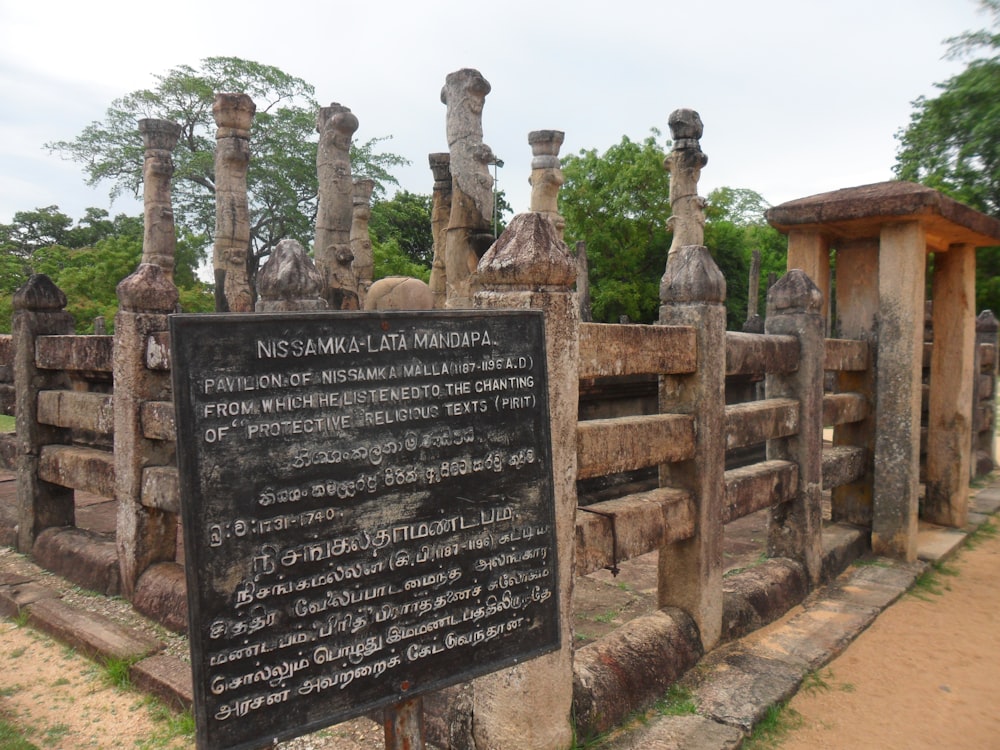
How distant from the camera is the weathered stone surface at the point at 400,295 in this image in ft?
26.0

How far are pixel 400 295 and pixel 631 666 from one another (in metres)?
5.55

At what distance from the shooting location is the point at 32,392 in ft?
15.5

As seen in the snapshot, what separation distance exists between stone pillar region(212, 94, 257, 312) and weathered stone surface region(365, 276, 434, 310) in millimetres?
3624

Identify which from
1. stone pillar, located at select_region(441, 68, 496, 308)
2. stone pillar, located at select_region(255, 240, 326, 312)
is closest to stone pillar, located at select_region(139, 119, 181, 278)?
stone pillar, located at select_region(441, 68, 496, 308)

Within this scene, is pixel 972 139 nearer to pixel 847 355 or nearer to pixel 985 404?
pixel 985 404

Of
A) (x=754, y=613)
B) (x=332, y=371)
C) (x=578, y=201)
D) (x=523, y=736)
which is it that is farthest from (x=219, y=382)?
(x=578, y=201)

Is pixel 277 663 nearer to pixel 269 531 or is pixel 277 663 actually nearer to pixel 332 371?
pixel 269 531

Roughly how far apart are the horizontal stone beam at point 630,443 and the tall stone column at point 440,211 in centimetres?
774

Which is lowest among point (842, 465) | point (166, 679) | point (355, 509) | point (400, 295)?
point (166, 679)

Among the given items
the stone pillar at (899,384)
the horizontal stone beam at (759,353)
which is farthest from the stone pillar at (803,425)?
the stone pillar at (899,384)

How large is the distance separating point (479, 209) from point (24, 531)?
17.9 feet

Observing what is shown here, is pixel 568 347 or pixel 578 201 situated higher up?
pixel 578 201

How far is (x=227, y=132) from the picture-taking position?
11023 millimetres

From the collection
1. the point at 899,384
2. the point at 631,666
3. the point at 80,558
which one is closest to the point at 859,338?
the point at 899,384
